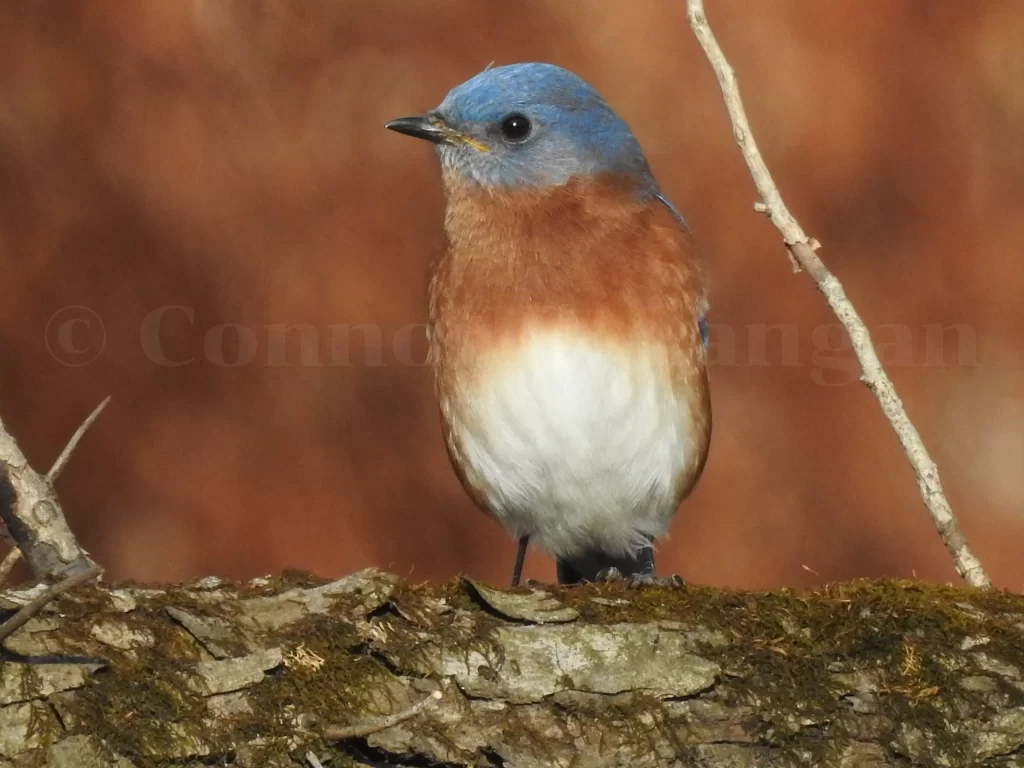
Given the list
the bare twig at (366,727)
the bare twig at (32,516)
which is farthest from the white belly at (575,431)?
the bare twig at (366,727)

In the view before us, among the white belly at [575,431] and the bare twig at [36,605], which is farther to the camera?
the white belly at [575,431]

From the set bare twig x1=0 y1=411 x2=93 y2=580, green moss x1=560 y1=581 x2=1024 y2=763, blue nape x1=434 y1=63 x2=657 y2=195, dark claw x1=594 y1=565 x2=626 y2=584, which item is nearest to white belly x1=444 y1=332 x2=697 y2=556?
dark claw x1=594 y1=565 x2=626 y2=584

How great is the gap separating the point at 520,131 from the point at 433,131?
0.28 meters

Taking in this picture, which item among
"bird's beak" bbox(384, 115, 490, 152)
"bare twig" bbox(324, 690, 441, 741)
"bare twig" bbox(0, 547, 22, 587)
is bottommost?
"bare twig" bbox(324, 690, 441, 741)

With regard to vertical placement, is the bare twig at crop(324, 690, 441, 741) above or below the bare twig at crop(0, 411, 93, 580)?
below

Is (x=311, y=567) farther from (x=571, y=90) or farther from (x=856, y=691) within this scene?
(x=856, y=691)

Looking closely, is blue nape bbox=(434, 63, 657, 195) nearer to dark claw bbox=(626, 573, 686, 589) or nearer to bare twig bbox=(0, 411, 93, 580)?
dark claw bbox=(626, 573, 686, 589)

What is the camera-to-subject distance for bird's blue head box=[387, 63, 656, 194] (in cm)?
486

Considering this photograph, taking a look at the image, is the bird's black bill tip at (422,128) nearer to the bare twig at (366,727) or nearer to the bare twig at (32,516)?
the bare twig at (32,516)

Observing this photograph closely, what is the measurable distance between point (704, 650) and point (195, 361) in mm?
3592

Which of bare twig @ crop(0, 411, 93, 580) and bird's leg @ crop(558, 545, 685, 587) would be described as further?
bird's leg @ crop(558, 545, 685, 587)

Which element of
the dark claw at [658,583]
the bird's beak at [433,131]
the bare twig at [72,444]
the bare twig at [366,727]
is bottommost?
the bare twig at [366,727]

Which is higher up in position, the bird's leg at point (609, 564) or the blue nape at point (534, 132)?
the blue nape at point (534, 132)

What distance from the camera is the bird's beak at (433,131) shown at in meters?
4.89
